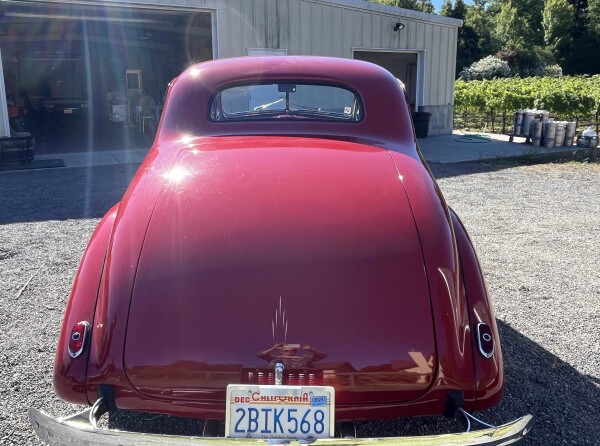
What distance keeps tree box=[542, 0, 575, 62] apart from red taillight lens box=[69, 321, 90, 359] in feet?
173

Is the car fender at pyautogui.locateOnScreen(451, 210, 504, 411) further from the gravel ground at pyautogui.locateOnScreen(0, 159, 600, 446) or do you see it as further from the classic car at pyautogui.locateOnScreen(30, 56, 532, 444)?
the gravel ground at pyautogui.locateOnScreen(0, 159, 600, 446)

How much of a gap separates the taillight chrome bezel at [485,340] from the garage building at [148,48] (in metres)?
10.8

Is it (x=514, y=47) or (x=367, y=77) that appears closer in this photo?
(x=367, y=77)

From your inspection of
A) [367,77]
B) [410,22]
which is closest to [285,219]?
[367,77]

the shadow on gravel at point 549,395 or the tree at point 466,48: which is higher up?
the tree at point 466,48

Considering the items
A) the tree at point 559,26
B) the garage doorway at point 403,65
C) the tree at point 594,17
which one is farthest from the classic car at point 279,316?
the tree at point 559,26

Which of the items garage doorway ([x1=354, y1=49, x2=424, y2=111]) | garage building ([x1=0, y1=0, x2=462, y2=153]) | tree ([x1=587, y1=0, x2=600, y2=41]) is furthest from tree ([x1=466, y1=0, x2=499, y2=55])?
garage building ([x1=0, y1=0, x2=462, y2=153])

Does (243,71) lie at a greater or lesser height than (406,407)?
greater

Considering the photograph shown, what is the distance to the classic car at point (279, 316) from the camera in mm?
2113

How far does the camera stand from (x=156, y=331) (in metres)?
2.17

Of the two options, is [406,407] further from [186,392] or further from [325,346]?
[186,392]

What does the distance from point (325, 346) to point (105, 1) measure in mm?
10880

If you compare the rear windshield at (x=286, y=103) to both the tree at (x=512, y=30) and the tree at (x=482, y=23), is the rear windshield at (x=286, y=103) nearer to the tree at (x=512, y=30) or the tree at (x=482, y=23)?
the tree at (x=482, y=23)

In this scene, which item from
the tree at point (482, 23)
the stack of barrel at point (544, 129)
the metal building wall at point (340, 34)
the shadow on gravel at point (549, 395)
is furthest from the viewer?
the tree at point (482, 23)
